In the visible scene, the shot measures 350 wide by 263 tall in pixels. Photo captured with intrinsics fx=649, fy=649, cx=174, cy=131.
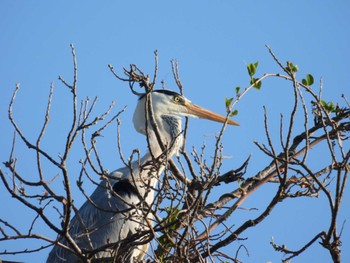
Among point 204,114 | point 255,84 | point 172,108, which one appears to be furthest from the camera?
point 204,114

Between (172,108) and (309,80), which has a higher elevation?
(172,108)

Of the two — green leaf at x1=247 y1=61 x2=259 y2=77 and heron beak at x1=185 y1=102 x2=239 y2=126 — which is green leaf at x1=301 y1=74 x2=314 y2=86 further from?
heron beak at x1=185 y1=102 x2=239 y2=126

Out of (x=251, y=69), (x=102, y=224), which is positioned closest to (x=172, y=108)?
(x=102, y=224)

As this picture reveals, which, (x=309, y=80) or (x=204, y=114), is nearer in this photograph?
(x=309, y=80)

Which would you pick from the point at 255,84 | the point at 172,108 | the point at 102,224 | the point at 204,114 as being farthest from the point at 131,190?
the point at 255,84

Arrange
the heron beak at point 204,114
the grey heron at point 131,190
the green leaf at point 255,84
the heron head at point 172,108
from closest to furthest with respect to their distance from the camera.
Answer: the green leaf at point 255,84
the grey heron at point 131,190
the heron head at point 172,108
the heron beak at point 204,114

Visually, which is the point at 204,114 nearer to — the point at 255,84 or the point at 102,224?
the point at 102,224

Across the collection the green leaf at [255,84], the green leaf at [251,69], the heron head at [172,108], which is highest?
the heron head at [172,108]

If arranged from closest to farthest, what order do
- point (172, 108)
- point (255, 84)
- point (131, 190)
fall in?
point (255, 84)
point (131, 190)
point (172, 108)

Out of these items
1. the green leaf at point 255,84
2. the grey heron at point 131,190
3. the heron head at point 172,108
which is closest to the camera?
the green leaf at point 255,84

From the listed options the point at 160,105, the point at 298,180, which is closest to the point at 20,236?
the point at 298,180

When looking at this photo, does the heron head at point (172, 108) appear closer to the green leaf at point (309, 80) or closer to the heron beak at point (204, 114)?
the heron beak at point (204, 114)

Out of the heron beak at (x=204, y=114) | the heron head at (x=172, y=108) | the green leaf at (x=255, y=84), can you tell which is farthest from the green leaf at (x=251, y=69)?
the heron beak at (x=204, y=114)

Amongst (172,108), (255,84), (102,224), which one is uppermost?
(172,108)
